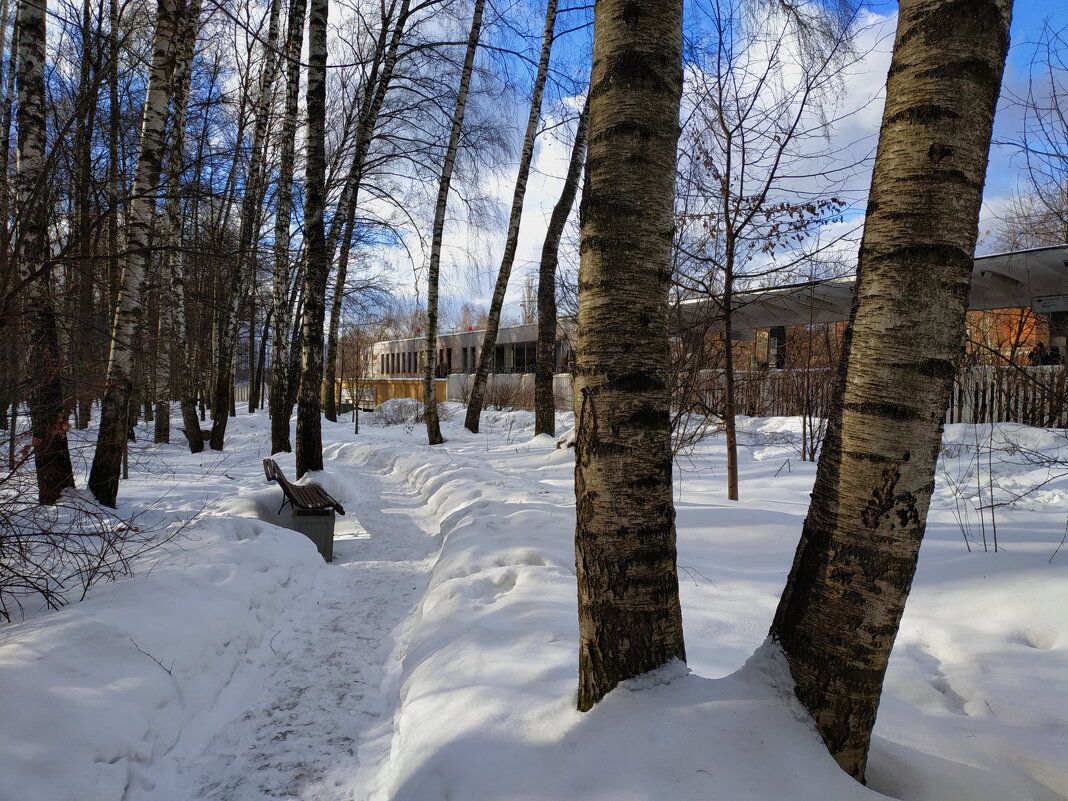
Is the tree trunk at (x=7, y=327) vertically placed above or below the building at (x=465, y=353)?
below

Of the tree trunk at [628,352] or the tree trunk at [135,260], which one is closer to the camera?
the tree trunk at [628,352]

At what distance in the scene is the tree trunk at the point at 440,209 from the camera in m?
13.5

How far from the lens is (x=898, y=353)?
1.78 metres

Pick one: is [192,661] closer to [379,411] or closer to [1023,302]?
[1023,302]

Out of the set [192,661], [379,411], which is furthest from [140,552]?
[379,411]

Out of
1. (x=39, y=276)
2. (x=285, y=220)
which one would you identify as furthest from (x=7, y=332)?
(x=285, y=220)

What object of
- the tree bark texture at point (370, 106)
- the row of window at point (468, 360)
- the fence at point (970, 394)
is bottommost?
the fence at point (970, 394)

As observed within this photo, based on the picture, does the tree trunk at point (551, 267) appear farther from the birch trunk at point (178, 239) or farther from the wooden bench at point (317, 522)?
the wooden bench at point (317, 522)

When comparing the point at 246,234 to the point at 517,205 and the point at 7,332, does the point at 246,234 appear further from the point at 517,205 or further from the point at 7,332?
the point at 7,332

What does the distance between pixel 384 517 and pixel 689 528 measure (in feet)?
13.2

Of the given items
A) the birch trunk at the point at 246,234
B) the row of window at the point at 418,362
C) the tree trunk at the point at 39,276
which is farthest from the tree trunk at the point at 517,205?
the row of window at the point at 418,362

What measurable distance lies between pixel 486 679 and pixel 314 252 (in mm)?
7679

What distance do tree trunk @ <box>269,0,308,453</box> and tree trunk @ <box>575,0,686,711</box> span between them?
6.87 meters

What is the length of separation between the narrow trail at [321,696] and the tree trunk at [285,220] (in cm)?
476
